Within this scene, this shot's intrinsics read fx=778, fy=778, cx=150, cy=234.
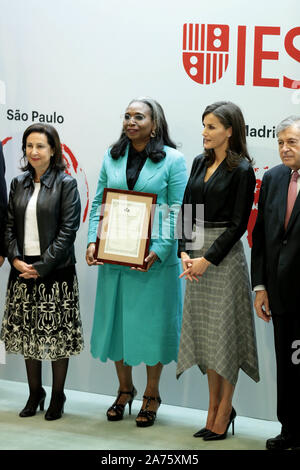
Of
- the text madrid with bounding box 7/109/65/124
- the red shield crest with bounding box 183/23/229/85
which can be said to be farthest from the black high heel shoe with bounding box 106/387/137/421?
the red shield crest with bounding box 183/23/229/85

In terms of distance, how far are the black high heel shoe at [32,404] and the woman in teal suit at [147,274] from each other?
48cm

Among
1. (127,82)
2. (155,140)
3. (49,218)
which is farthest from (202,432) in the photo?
(127,82)

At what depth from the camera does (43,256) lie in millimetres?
4844

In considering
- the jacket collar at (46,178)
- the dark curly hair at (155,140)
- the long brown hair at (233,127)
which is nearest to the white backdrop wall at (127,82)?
the dark curly hair at (155,140)

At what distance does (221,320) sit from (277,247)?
0.55m

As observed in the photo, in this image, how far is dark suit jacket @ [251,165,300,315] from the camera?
423 centimetres

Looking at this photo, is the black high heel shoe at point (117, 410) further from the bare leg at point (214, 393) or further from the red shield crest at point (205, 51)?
the red shield crest at point (205, 51)

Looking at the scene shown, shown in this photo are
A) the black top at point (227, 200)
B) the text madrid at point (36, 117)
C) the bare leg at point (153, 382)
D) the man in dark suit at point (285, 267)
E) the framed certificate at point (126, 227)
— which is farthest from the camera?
the text madrid at point (36, 117)

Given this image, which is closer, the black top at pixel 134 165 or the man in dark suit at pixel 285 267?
the man in dark suit at pixel 285 267

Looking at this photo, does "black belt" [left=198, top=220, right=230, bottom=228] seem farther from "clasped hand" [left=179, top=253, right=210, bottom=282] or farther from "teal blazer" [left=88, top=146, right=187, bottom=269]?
"teal blazer" [left=88, top=146, right=187, bottom=269]

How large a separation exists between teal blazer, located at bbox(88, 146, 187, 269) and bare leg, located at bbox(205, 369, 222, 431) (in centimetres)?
78

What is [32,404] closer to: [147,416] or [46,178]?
[147,416]

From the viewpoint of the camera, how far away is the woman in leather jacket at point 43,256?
4.88 metres

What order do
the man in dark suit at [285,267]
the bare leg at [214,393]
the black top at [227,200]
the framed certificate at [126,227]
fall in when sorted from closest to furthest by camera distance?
the man in dark suit at [285,267] → the black top at [227,200] → the bare leg at [214,393] → the framed certificate at [126,227]
